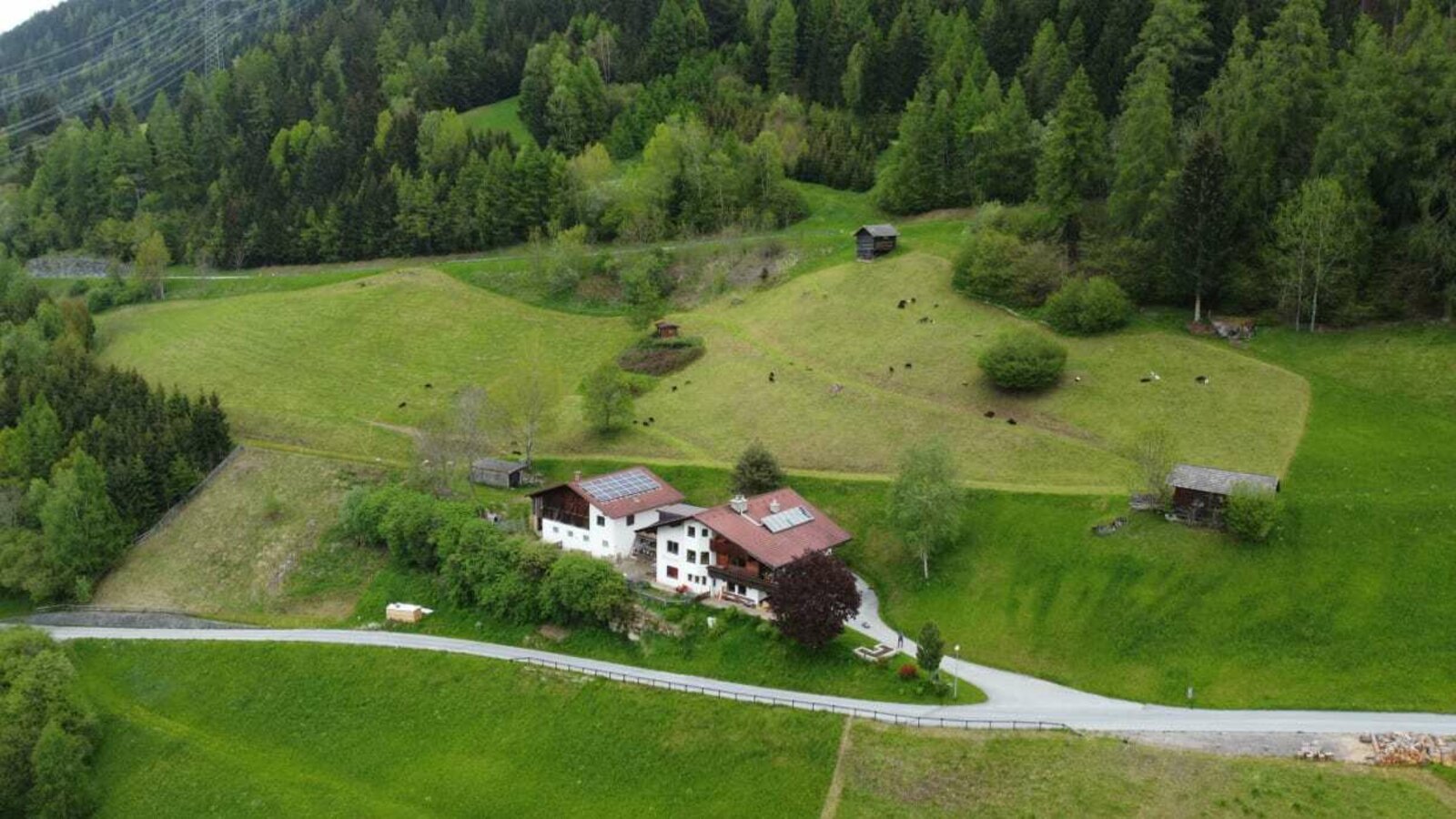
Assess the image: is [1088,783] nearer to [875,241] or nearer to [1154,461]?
[1154,461]

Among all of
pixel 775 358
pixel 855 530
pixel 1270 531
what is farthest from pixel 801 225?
pixel 1270 531

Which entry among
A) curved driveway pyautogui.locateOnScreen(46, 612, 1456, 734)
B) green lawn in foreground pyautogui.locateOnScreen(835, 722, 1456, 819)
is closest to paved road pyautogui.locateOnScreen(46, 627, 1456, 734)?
curved driveway pyautogui.locateOnScreen(46, 612, 1456, 734)

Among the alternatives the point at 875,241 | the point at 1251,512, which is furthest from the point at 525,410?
the point at 1251,512

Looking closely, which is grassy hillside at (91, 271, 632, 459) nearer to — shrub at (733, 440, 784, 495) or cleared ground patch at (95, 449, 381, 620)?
cleared ground patch at (95, 449, 381, 620)

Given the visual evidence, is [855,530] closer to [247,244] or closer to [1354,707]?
[1354,707]

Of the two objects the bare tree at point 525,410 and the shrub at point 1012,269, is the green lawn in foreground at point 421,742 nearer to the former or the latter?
the bare tree at point 525,410

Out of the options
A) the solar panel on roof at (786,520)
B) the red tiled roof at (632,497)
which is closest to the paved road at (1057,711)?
the red tiled roof at (632,497)
